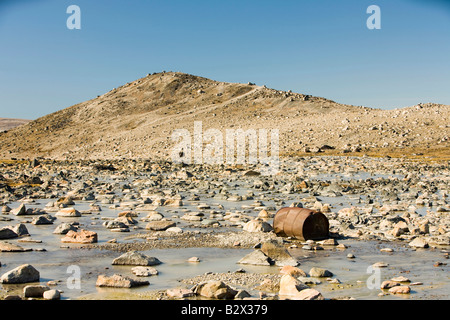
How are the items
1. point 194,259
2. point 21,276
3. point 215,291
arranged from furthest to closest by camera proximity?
point 194,259, point 21,276, point 215,291

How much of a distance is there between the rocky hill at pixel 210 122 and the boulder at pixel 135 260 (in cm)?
3023

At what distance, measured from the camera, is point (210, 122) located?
52125 millimetres

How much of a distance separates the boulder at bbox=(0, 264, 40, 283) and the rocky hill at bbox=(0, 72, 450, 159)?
3188 cm


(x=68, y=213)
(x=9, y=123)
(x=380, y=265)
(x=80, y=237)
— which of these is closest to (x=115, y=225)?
(x=80, y=237)

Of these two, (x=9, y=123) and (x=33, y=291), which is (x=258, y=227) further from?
(x=9, y=123)

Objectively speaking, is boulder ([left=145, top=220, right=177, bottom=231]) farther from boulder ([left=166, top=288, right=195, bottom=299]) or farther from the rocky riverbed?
boulder ([left=166, top=288, right=195, bottom=299])

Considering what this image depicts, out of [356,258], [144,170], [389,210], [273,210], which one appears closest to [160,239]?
[356,258]

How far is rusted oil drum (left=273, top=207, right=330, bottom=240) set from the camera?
9.70 m

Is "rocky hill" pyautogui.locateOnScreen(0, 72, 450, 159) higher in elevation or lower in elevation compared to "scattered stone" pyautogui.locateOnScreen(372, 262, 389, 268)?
higher

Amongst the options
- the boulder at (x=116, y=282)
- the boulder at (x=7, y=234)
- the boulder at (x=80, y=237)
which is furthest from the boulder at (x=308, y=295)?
the boulder at (x=7, y=234)

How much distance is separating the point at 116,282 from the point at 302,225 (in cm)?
430

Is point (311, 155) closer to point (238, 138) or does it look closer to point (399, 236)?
point (238, 138)

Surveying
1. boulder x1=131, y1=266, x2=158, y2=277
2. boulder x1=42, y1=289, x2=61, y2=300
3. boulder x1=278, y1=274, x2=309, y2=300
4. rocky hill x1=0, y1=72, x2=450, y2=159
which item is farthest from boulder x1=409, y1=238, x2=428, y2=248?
rocky hill x1=0, y1=72, x2=450, y2=159

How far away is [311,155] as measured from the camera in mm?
36844
